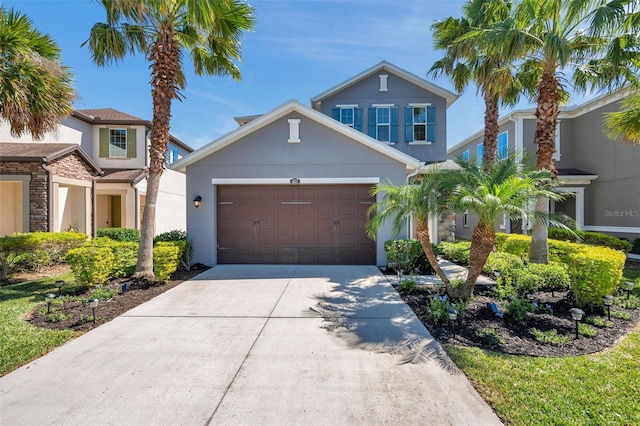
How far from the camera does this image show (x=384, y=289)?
6.98 metres

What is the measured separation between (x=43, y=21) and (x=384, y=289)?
34.4 feet

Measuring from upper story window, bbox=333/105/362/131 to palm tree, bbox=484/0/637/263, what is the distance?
23.9 feet

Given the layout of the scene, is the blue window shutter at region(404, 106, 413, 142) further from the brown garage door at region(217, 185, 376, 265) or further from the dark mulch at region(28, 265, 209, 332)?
the dark mulch at region(28, 265, 209, 332)

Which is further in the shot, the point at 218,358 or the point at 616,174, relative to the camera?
the point at 616,174

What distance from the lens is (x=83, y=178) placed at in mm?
12867

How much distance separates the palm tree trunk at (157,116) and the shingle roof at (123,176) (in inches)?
340

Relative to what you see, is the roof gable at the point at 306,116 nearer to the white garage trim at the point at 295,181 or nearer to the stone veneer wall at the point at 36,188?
the white garage trim at the point at 295,181

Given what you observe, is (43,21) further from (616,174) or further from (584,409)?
(616,174)

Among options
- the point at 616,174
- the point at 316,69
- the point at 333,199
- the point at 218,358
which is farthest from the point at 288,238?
the point at 616,174

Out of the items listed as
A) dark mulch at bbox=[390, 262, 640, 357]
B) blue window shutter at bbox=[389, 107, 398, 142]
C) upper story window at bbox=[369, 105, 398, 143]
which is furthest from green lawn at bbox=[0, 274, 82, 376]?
blue window shutter at bbox=[389, 107, 398, 142]

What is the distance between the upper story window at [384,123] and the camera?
47.6ft

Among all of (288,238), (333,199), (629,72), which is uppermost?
(629,72)

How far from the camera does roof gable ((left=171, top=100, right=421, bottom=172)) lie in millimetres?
9344

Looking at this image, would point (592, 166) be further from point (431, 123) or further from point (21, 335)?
point (21, 335)
